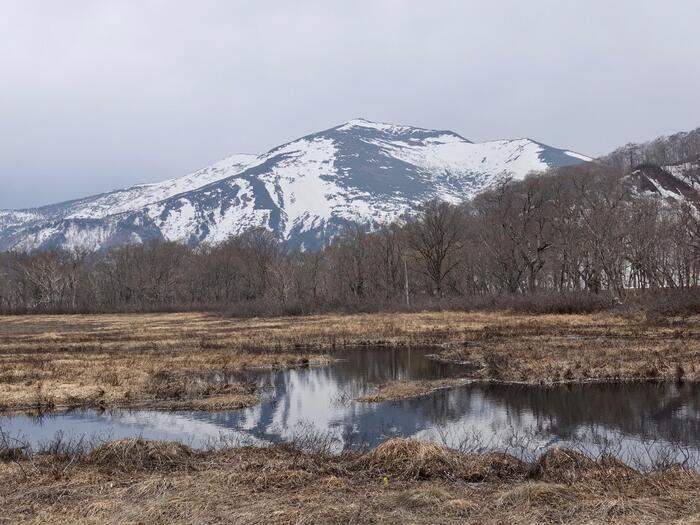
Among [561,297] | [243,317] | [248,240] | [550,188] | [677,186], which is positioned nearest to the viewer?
[561,297]

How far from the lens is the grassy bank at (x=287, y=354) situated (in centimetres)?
2596

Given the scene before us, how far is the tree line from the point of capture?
254ft

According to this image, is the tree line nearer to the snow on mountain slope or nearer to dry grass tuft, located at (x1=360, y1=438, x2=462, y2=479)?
dry grass tuft, located at (x1=360, y1=438, x2=462, y2=479)

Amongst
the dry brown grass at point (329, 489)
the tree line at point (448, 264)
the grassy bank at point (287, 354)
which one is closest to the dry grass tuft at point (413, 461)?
the dry brown grass at point (329, 489)

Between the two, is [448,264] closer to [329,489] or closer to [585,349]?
[585,349]

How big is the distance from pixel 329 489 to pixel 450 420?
→ 32.0 ft

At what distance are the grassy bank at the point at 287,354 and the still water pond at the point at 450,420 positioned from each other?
1.82 metres

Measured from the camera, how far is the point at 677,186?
174 meters

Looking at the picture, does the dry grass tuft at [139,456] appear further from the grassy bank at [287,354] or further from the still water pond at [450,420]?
the grassy bank at [287,354]

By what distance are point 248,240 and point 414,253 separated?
5211 cm

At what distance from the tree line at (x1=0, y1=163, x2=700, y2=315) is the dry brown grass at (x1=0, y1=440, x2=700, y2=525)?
165 feet

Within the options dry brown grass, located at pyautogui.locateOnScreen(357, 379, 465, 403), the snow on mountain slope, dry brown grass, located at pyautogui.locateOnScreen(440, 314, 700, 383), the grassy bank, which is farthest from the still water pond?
the snow on mountain slope

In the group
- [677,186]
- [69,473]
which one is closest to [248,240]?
[677,186]

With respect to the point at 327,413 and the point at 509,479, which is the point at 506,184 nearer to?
the point at 327,413
